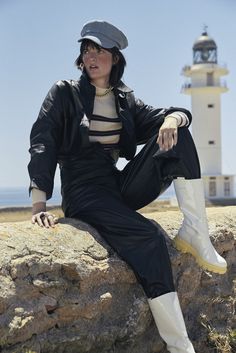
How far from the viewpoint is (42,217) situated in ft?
10.2

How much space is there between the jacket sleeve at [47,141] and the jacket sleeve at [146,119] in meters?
0.50

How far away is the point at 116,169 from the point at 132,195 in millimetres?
237

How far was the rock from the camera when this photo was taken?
272cm

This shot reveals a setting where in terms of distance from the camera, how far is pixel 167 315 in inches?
116

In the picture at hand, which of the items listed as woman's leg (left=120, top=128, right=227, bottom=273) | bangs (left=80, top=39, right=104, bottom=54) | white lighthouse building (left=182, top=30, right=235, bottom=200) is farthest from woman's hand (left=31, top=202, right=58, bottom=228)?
white lighthouse building (left=182, top=30, right=235, bottom=200)

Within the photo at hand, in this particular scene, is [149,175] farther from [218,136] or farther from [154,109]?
[218,136]

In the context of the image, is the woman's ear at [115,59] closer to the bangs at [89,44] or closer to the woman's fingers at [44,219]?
the bangs at [89,44]

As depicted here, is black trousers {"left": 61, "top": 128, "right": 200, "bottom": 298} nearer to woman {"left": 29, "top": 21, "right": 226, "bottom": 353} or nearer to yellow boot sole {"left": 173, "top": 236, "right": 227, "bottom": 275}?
woman {"left": 29, "top": 21, "right": 226, "bottom": 353}

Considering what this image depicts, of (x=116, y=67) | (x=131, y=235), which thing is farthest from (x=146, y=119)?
(x=131, y=235)

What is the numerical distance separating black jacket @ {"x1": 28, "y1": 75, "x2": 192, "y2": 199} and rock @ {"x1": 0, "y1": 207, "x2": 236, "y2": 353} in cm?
31

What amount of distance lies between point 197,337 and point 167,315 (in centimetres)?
52

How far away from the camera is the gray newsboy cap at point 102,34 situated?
3.32m

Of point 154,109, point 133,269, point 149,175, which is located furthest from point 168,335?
point 154,109

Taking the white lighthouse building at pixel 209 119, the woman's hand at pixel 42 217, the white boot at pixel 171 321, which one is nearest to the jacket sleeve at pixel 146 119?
the woman's hand at pixel 42 217
